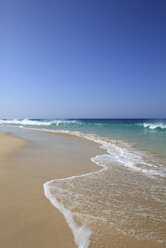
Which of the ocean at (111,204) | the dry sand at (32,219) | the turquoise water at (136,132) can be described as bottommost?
the turquoise water at (136,132)

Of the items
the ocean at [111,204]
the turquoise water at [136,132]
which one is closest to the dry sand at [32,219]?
the ocean at [111,204]

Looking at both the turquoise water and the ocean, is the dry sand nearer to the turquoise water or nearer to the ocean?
the ocean

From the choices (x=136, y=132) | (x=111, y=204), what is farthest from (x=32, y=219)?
(x=136, y=132)

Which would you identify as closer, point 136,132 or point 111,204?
point 111,204

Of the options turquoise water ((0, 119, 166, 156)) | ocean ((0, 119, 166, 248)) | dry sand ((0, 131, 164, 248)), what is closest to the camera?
dry sand ((0, 131, 164, 248))

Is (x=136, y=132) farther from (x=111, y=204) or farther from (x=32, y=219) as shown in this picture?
(x=32, y=219)

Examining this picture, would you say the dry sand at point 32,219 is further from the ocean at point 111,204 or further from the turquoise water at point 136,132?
the turquoise water at point 136,132

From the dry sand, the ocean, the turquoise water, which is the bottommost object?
the turquoise water

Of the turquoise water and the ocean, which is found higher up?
the ocean

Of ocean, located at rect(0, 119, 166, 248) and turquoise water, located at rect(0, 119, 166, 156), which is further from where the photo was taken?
turquoise water, located at rect(0, 119, 166, 156)

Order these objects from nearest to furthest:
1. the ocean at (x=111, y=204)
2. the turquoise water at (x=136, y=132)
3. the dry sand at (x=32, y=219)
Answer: the dry sand at (x=32, y=219) < the ocean at (x=111, y=204) < the turquoise water at (x=136, y=132)

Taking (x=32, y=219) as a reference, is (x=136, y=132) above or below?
below

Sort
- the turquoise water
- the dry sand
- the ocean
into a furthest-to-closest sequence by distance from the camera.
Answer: the turquoise water < the ocean < the dry sand

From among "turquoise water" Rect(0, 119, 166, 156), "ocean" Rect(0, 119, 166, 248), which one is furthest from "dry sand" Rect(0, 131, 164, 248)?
"turquoise water" Rect(0, 119, 166, 156)
